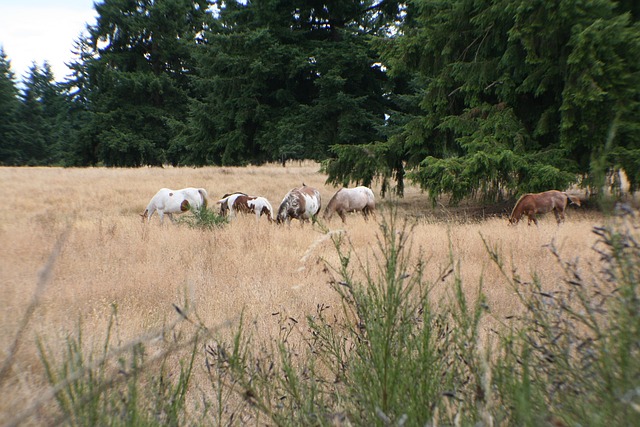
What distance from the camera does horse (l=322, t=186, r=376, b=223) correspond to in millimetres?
12117

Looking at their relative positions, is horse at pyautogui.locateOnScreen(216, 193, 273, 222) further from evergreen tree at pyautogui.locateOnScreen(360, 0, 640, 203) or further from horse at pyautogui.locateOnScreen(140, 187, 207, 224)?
evergreen tree at pyautogui.locateOnScreen(360, 0, 640, 203)

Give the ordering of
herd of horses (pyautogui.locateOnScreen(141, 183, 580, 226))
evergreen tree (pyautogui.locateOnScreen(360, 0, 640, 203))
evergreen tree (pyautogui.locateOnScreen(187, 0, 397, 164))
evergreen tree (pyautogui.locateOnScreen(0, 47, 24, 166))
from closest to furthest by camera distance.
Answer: evergreen tree (pyautogui.locateOnScreen(360, 0, 640, 203)) < herd of horses (pyautogui.locateOnScreen(141, 183, 580, 226)) < evergreen tree (pyautogui.locateOnScreen(187, 0, 397, 164)) < evergreen tree (pyautogui.locateOnScreen(0, 47, 24, 166))

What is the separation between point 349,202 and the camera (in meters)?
12.4

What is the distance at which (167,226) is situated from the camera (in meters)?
10.1

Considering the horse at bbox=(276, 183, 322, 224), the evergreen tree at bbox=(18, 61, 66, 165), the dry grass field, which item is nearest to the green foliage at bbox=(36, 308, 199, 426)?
the dry grass field

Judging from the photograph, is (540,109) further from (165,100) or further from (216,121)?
(165,100)

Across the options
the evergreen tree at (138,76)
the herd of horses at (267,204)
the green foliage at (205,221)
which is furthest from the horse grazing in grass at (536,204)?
the evergreen tree at (138,76)

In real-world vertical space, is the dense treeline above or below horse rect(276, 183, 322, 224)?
above

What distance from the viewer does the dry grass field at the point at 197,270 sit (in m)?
3.67

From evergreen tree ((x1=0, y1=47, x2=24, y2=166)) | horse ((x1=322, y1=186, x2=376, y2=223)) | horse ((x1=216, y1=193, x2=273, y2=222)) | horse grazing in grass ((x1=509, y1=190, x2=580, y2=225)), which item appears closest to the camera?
horse grazing in grass ((x1=509, y1=190, x2=580, y2=225))

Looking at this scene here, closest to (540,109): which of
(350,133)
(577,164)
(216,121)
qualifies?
(577,164)

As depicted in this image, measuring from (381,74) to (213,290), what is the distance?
22416mm

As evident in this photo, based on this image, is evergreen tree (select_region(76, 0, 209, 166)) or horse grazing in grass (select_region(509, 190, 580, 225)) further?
evergreen tree (select_region(76, 0, 209, 166))

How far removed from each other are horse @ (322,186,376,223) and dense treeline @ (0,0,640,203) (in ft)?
3.76
